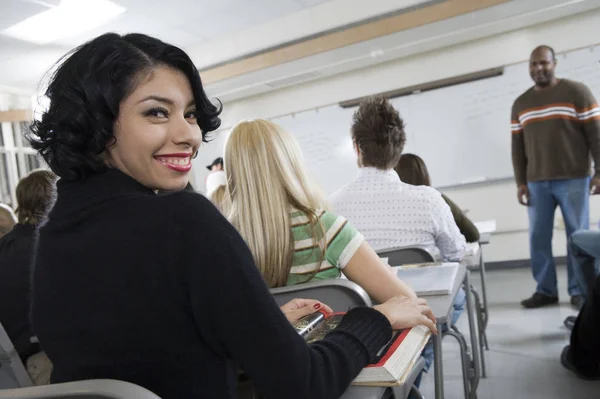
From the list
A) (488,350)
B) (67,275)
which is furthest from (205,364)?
(488,350)

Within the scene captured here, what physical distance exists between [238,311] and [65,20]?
4.33 m

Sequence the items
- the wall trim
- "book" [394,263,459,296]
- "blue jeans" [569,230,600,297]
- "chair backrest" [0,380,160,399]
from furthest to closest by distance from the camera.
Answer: the wall trim → "blue jeans" [569,230,600,297] → "book" [394,263,459,296] → "chair backrest" [0,380,160,399]

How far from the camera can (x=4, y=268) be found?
1696mm

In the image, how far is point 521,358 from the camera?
2561mm

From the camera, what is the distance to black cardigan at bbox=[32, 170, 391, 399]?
0.58m

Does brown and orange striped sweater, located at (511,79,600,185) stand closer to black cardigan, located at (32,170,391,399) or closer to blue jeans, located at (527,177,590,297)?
blue jeans, located at (527,177,590,297)

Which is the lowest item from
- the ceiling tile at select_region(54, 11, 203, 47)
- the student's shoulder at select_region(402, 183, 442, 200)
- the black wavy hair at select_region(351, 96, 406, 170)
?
the student's shoulder at select_region(402, 183, 442, 200)

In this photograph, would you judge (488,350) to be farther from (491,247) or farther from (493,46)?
(493,46)

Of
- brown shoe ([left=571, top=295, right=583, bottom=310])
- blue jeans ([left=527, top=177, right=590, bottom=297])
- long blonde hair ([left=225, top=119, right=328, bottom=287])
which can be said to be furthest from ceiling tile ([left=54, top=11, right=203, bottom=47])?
brown shoe ([left=571, top=295, right=583, bottom=310])

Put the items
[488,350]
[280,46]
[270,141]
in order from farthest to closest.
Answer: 1. [280,46]
2. [488,350]
3. [270,141]

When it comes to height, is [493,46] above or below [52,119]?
above

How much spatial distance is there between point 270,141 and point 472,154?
4.32 meters

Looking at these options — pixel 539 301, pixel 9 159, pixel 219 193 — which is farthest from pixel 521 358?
pixel 9 159

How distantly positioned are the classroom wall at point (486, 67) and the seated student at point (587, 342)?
301 centimetres
